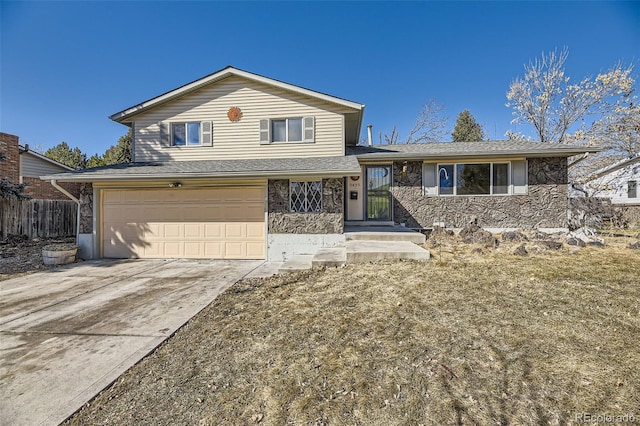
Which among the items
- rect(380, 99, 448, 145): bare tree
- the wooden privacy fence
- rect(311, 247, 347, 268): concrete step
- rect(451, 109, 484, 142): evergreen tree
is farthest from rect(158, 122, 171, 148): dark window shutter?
rect(451, 109, 484, 142): evergreen tree

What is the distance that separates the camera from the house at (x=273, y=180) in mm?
7535

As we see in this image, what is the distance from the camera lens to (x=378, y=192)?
9812mm

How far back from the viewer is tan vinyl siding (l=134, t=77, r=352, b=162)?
29.1 feet

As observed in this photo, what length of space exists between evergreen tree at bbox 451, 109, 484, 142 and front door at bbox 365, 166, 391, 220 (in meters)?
19.9

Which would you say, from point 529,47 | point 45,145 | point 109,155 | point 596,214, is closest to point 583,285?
point 596,214

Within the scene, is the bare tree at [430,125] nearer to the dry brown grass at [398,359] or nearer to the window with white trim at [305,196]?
the window with white trim at [305,196]

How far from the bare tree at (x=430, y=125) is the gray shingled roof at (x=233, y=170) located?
1653 cm

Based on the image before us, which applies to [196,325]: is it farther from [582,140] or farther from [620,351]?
[582,140]

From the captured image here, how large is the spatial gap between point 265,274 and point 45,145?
38.0 meters

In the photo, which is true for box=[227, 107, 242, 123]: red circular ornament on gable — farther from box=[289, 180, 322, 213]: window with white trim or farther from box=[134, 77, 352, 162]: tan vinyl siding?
box=[289, 180, 322, 213]: window with white trim

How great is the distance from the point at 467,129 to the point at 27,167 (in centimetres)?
3126

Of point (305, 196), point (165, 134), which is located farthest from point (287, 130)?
point (165, 134)

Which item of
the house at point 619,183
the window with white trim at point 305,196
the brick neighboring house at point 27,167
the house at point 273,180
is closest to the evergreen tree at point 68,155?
the brick neighboring house at point 27,167

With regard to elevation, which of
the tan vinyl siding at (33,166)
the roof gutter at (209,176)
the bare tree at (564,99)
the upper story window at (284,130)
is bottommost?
the roof gutter at (209,176)
